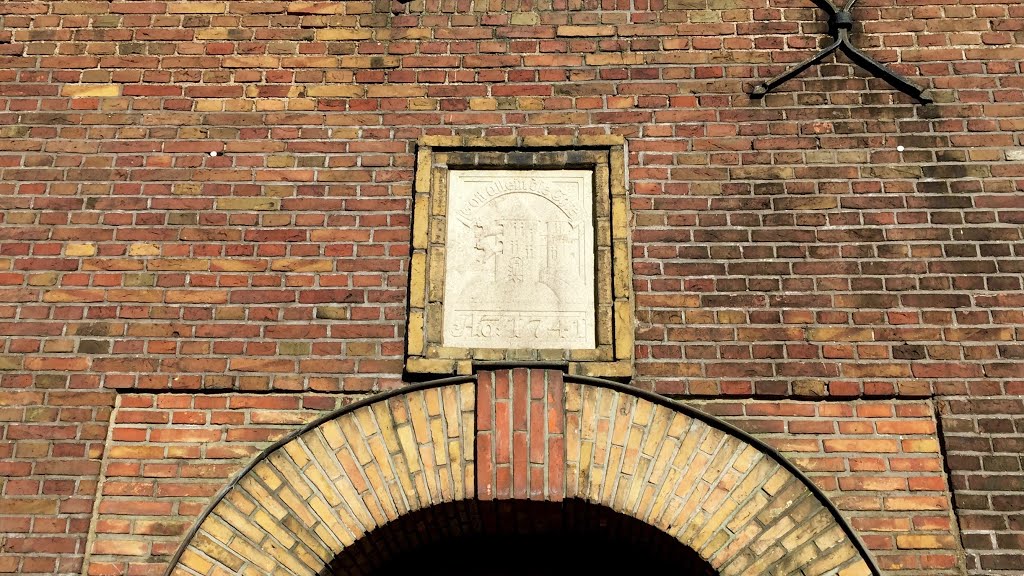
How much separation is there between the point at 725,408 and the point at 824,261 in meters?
0.76

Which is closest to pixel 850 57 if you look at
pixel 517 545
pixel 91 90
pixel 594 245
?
pixel 594 245

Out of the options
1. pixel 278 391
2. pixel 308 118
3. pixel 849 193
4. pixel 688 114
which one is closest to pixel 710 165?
pixel 688 114

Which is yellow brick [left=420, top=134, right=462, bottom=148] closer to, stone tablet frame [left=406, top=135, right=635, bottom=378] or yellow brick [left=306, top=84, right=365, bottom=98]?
stone tablet frame [left=406, top=135, right=635, bottom=378]

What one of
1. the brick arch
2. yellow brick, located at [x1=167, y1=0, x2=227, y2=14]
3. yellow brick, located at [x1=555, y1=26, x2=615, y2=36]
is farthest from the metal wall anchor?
yellow brick, located at [x1=167, y1=0, x2=227, y2=14]

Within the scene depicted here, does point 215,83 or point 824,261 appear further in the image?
point 215,83

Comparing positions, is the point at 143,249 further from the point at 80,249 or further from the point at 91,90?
the point at 91,90

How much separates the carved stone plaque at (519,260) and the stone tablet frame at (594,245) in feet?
0.11

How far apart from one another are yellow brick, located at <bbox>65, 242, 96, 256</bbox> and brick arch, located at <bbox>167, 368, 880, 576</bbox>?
1.18 metres

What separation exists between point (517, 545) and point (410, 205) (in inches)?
58.8

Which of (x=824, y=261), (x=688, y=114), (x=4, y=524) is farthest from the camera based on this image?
(x=688, y=114)

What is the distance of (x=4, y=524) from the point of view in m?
3.53

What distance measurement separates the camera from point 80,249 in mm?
3939

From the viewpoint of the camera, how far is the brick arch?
3.44 metres

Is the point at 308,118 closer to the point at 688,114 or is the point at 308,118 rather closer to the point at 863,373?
the point at 688,114
